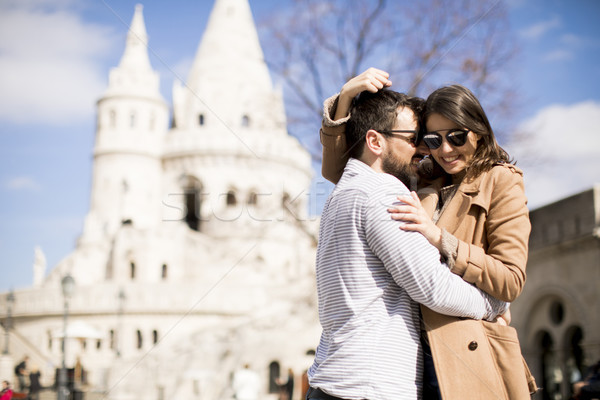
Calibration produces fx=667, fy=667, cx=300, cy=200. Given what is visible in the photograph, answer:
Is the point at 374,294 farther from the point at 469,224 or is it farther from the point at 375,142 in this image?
the point at 375,142

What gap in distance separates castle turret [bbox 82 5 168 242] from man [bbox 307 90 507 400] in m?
37.2

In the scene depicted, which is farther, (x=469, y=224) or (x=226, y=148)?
(x=226, y=148)

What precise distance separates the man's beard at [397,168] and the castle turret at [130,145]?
37.1 metres

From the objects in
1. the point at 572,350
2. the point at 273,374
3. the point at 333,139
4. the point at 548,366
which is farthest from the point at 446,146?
the point at 273,374

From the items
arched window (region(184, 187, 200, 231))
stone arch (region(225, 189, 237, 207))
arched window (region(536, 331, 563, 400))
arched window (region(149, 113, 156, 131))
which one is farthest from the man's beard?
arched window (region(149, 113, 156, 131))

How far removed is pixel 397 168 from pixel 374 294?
1.95 feet

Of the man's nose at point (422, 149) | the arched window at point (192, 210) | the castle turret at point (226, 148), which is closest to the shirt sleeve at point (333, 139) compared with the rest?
the man's nose at point (422, 149)

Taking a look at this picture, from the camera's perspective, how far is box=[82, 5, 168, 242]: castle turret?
3931 cm

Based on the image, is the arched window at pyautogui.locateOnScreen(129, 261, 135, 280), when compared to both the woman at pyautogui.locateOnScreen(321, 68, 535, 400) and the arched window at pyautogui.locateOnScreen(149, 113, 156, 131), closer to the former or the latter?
the arched window at pyautogui.locateOnScreen(149, 113, 156, 131)

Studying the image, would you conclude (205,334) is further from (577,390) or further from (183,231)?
(577,390)

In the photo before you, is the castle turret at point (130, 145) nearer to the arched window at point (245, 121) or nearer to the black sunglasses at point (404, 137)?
the arched window at point (245, 121)

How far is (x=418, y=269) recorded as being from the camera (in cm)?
231

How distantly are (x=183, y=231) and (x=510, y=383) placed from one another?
32992 mm

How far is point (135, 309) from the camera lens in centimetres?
2911
